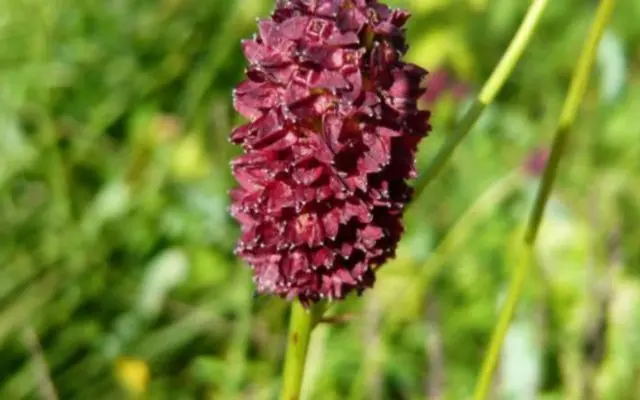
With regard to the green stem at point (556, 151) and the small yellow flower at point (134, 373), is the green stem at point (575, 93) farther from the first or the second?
the small yellow flower at point (134, 373)

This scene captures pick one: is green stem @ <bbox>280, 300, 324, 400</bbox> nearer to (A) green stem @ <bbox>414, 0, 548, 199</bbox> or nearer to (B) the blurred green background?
(A) green stem @ <bbox>414, 0, 548, 199</bbox>

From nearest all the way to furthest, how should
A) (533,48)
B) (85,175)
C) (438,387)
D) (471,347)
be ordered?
(438,387), (471,347), (85,175), (533,48)

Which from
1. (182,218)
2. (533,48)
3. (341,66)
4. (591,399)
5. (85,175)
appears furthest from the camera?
(533,48)

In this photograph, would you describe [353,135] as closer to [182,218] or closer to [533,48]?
[182,218]

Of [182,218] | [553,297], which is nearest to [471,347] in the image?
[553,297]

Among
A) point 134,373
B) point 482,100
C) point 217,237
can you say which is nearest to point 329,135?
point 482,100

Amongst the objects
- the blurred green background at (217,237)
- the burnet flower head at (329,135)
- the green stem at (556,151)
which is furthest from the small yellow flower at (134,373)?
the burnet flower head at (329,135)
